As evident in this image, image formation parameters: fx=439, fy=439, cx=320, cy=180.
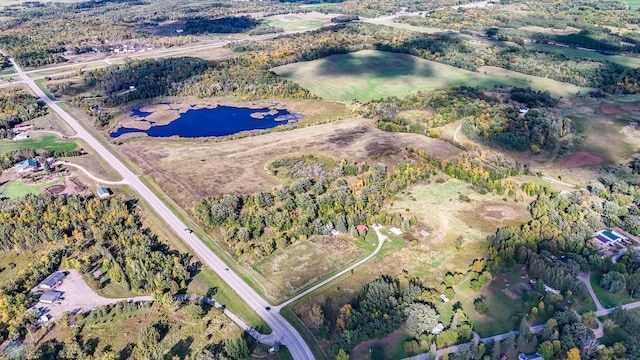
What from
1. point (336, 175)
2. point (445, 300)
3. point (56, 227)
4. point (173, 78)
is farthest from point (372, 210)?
point (173, 78)

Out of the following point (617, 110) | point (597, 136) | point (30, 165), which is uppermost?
point (617, 110)

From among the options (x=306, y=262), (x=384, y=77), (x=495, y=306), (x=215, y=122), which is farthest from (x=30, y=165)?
(x=384, y=77)

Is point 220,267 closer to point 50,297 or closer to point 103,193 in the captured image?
point 50,297

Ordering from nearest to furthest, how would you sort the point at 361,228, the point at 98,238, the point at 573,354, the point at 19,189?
the point at 573,354, the point at 98,238, the point at 361,228, the point at 19,189

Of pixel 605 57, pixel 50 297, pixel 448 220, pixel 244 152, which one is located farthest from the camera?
pixel 605 57

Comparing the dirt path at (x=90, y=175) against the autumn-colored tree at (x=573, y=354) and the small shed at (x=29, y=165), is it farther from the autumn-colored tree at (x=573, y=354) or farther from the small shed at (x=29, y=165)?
the autumn-colored tree at (x=573, y=354)

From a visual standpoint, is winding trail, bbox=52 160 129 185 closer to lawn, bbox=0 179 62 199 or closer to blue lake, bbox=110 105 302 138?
lawn, bbox=0 179 62 199
